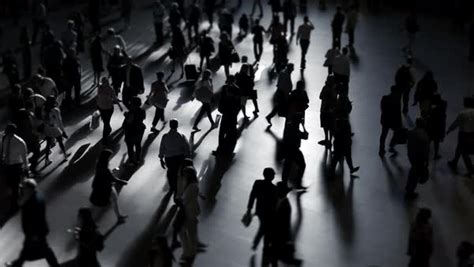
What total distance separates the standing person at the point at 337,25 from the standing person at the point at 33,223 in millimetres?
14812

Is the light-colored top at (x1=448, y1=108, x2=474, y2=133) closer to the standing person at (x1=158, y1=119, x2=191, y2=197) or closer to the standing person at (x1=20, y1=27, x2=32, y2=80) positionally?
the standing person at (x1=158, y1=119, x2=191, y2=197)

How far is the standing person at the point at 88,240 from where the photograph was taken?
31.1ft

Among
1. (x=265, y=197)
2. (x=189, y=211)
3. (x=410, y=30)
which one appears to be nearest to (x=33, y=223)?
(x=189, y=211)

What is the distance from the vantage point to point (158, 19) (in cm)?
2373

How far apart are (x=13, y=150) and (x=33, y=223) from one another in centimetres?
287

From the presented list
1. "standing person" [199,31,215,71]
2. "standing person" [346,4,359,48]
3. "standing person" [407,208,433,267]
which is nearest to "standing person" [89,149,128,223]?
"standing person" [407,208,433,267]

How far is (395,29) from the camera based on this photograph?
26.7 metres

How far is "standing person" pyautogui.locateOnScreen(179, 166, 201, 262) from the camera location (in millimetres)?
10305

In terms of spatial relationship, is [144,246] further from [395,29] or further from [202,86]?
[395,29]

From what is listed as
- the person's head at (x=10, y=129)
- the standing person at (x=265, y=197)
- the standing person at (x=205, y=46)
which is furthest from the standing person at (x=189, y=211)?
the standing person at (x=205, y=46)

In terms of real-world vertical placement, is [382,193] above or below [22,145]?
below

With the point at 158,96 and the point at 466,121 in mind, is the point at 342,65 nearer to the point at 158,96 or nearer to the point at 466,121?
the point at 466,121

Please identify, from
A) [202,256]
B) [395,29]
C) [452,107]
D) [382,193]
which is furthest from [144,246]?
[395,29]

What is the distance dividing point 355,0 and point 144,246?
18422mm
